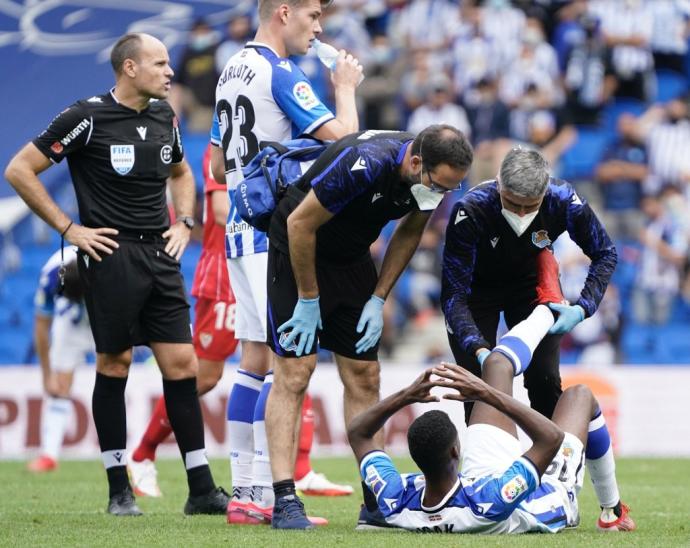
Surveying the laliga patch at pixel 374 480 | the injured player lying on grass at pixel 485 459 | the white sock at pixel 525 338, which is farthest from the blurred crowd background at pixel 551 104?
the laliga patch at pixel 374 480

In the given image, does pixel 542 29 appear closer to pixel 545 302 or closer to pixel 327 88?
pixel 327 88

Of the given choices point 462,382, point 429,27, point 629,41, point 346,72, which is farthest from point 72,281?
point 629,41

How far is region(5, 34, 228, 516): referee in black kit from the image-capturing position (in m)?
7.43

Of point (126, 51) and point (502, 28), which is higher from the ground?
point (502, 28)

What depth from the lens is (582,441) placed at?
6.25 m

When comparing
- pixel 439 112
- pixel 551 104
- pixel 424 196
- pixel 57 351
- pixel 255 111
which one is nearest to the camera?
pixel 424 196

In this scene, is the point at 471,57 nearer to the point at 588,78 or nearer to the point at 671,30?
the point at 588,78

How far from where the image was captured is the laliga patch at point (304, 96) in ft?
23.4

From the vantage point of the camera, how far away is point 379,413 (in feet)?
20.3

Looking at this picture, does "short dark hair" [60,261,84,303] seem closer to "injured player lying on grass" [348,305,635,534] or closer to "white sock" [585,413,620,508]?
"injured player lying on grass" [348,305,635,534]

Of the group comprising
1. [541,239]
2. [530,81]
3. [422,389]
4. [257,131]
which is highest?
[530,81]

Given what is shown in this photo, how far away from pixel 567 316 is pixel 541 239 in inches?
18.2

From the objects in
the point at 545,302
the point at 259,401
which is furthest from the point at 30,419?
the point at 545,302

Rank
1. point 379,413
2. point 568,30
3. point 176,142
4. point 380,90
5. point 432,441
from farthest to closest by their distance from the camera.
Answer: point 380,90, point 568,30, point 176,142, point 379,413, point 432,441
